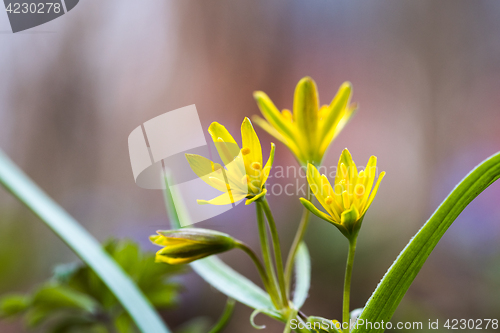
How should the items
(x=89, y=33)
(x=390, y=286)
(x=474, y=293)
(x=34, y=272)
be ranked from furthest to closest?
(x=89, y=33), (x=34, y=272), (x=474, y=293), (x=390, y=286)

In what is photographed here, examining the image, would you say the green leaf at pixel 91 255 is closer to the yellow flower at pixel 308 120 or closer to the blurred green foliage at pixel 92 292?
the blurred green foliage at pixel 92 292

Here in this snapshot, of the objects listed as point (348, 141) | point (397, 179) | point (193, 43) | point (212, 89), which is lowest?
point (397, 179)

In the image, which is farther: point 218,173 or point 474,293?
point 474,293

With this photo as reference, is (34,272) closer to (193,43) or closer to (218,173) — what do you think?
(193,43)

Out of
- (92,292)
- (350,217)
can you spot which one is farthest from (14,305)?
(350,217)

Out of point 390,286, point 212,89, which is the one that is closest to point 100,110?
point 212,89

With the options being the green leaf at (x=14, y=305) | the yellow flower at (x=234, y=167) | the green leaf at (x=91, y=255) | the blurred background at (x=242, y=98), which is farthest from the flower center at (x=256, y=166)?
the blurred background at (x=242, y=98)

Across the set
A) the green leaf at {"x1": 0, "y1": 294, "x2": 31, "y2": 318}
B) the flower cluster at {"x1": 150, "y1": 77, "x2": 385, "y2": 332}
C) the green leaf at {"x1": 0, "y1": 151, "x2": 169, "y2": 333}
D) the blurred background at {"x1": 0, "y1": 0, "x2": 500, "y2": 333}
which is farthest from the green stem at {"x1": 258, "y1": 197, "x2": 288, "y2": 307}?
the blurred background at {"x1": 0, "y1": 0, "x2": 500, "y2": 333}
